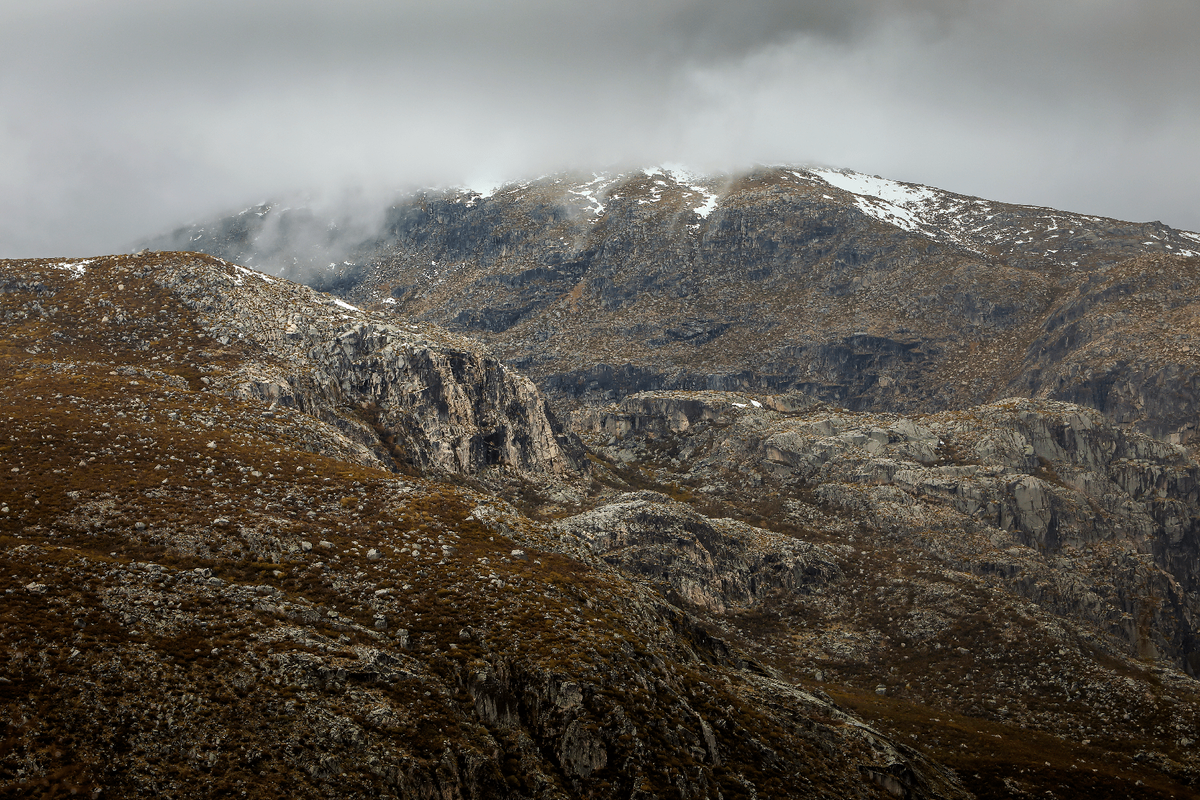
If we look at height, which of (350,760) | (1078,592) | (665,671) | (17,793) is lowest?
(1078,592)

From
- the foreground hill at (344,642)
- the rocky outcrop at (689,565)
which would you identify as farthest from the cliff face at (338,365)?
the rocky outcrop at (689,565)

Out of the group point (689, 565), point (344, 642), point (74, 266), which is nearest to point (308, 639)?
point (344, 642)

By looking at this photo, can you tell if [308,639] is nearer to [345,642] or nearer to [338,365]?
[345,642]

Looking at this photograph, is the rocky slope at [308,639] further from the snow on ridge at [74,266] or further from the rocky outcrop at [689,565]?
the rocky outcrop at [689,565]

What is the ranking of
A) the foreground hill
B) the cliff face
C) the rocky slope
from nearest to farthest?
the rocky slope, the foreground hill, the cliff face

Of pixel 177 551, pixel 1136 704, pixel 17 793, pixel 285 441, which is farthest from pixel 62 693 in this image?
pixel 1136 704

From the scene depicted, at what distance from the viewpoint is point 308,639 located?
58.2 m

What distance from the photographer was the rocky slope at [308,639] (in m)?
46.4

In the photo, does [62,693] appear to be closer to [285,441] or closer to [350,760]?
[350,760]

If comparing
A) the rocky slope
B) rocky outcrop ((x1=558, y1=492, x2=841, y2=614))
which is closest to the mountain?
the rocky slope

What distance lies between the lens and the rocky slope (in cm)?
4641

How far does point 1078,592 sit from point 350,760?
204 metres

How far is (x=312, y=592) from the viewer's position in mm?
66625

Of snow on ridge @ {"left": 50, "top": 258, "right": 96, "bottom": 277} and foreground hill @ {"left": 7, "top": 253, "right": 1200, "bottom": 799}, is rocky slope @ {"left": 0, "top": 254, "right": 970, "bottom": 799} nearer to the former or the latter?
foreground hill @ {"left": 7, "top": 253, "right": 1200, "bottom": 799}
